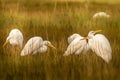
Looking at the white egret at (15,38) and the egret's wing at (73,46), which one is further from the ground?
the white egret at (15,38)

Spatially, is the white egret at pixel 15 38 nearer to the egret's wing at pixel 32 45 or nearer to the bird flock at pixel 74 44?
the bird flock at pixel 74 44

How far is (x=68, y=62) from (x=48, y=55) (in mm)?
274

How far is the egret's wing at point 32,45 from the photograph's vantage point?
164 inches

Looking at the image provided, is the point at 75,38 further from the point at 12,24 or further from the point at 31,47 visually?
the point at 12,24

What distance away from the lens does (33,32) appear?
16.6 ft

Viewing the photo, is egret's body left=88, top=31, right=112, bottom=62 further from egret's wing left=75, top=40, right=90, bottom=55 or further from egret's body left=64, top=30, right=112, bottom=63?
egret's wing left=75, top=40, right=90, bottom=55

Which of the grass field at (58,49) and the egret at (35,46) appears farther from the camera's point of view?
the egret at (35,46)

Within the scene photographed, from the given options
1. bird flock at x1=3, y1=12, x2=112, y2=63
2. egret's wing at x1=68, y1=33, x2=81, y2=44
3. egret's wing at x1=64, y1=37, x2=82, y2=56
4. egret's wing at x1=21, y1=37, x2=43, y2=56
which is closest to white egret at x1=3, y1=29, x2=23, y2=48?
bird flock at x1=3, y1=12, x2=112, y2=63

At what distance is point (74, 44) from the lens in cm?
436

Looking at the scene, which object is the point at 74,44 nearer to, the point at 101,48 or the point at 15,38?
the point at 101,48

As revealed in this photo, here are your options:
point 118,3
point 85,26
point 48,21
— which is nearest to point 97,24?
point 85,26

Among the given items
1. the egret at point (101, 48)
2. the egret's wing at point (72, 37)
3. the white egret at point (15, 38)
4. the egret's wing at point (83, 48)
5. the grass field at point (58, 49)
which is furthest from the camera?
the white egret at point (15, 38)

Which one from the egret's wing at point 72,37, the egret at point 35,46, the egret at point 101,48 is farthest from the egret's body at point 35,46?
the egret at point 101,48

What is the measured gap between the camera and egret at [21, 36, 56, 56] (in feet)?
13.8
